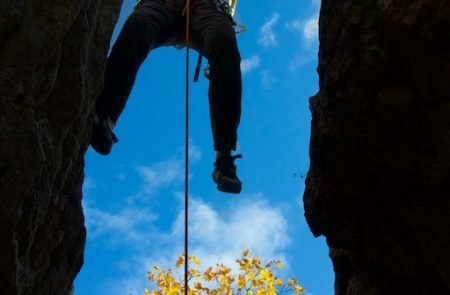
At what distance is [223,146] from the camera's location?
179 inches

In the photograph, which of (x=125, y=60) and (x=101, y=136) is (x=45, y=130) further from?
(x=125, y=60)

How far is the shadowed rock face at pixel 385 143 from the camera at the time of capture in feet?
9.42

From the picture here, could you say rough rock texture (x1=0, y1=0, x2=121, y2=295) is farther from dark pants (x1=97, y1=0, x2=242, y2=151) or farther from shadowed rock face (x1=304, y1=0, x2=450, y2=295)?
shadowed rock face (x1=304, y1=0, x2=450, y2=295)

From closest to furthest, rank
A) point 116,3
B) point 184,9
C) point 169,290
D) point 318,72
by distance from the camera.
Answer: point 318,72 < point 116,3 < point 184,9 < point 169,290

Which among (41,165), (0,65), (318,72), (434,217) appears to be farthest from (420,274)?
(0,65)

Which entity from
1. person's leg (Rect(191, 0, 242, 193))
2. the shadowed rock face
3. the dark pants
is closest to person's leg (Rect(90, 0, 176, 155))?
the dark pants

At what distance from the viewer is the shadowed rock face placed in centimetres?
287

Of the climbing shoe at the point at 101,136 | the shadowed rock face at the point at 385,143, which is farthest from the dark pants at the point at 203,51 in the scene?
the shadowed rock face at the point at 385,143

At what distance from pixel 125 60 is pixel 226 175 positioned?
1173 millimetres

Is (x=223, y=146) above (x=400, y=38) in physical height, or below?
above

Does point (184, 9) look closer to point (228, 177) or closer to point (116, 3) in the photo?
point (116, 3)

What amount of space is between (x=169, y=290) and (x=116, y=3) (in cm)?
1391

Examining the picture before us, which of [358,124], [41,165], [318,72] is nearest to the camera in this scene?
[41,165]

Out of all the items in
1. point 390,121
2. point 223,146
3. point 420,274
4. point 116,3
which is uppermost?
point 116,3
